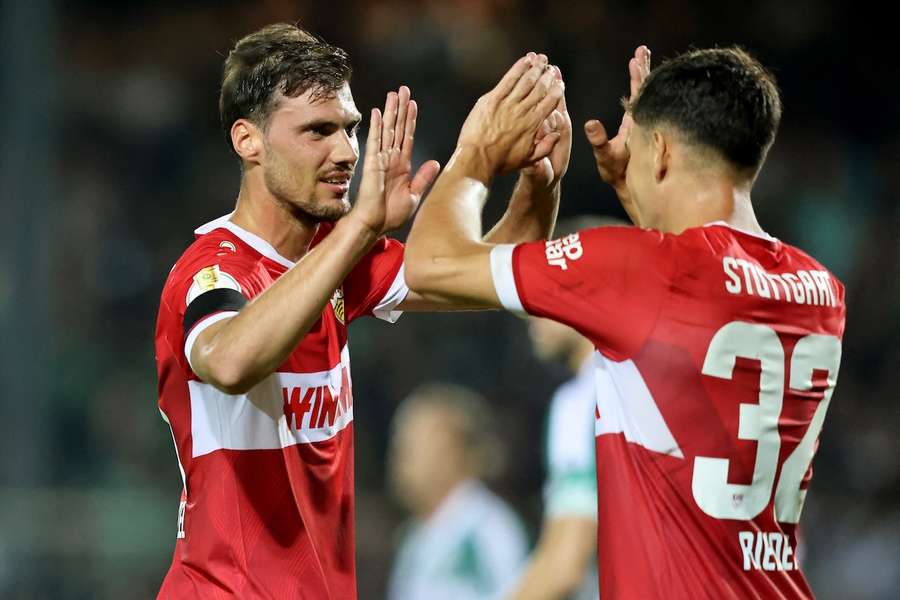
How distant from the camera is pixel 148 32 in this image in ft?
36.8

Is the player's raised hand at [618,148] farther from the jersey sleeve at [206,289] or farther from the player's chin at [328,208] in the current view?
the jersey sleeve at [206,289]

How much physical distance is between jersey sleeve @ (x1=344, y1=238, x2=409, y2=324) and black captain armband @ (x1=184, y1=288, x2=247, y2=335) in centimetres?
65

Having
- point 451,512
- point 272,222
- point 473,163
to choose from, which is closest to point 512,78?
point 473,163

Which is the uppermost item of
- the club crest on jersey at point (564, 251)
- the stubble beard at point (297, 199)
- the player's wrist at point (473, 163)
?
the player's wrist at point (473, 163)

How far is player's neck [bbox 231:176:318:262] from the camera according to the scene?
11.8 ft

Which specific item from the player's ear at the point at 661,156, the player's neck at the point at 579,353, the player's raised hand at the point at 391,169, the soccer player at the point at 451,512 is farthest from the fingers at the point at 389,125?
the soccer player at the point at 451,512

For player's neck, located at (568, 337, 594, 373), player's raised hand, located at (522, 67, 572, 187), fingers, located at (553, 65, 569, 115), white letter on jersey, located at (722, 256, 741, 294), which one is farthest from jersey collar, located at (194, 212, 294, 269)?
player's neck, located at (568, 337, 594, 373)

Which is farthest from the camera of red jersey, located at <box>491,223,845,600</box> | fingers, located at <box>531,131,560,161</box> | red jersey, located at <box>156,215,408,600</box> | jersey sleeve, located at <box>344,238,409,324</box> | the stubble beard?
jersey sleeve, located at <box>344,238,409,324</box>

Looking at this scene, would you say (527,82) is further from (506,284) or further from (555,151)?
(506,284)

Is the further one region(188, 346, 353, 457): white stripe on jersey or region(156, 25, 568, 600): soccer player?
region(188, 346, 353, 457): white stripe on jersey

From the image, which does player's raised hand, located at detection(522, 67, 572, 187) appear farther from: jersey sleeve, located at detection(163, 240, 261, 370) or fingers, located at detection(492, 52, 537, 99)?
jersey sleeve, located at detection(163, 240, 261, 370)

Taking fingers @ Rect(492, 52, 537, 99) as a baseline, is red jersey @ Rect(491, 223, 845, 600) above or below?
below

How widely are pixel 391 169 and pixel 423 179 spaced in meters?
0.13

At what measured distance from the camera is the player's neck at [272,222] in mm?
3590
